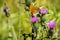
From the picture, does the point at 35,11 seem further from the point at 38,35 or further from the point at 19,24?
the point at 19,24

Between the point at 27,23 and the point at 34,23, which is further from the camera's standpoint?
the point at 27,23

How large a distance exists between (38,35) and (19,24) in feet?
1.54

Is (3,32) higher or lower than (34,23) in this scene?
lower

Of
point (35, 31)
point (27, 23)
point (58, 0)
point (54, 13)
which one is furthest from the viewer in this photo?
point (58, 0)

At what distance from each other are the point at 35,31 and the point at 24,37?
0.10 meters

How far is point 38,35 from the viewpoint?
1.60 m

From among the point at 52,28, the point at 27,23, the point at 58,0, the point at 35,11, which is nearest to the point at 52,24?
the point at 52,28

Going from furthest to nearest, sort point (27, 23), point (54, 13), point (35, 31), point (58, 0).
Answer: point (58, 0) < point (54, 13) < point (27, 23) < point (35, 31)

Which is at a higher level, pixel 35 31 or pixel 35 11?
pixel 35 11

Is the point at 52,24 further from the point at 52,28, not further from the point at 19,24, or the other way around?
the point at 19,24

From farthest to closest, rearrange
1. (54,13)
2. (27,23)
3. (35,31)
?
1. (54,13)
2. (27,23)
3. (35,31)

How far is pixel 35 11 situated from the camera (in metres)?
1.62

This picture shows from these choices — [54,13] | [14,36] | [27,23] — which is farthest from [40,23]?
[54,13]

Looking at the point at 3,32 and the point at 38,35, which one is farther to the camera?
the point at 3,32
